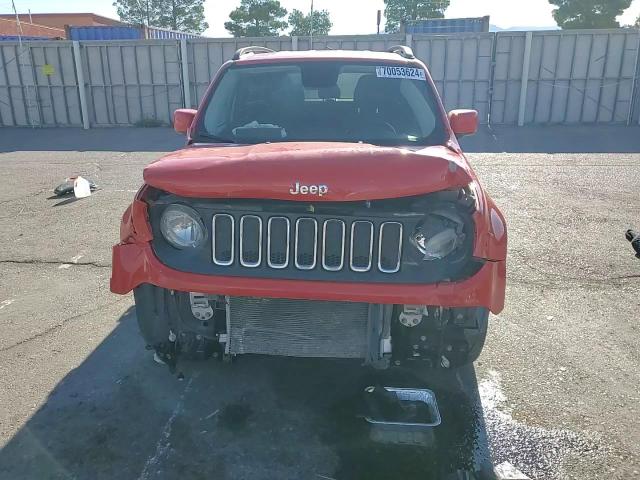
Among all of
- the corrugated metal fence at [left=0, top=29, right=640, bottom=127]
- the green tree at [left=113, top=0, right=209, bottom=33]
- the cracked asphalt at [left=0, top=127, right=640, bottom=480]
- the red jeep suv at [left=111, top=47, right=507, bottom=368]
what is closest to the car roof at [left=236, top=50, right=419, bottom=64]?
the red jeep suv at [left=111, top=47, right=507, bottom=368]

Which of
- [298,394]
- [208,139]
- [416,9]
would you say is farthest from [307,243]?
[416,9]

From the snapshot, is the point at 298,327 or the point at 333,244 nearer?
the point at 333,244

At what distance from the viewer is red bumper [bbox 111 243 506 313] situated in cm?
261

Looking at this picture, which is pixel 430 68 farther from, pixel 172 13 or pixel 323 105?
pixel 172 13

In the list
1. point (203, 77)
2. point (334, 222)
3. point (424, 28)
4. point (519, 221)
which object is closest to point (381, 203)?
point (334, 222)

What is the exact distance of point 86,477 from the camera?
2.66m

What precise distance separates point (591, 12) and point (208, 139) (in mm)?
35526

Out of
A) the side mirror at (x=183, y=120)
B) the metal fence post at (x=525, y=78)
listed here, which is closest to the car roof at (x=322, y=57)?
the side mirror at (x=183, y=120)

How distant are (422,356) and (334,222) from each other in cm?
90

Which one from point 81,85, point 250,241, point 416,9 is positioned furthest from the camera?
point 416,9

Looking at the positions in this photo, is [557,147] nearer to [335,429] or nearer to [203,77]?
[203,77]

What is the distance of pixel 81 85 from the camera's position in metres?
17.1

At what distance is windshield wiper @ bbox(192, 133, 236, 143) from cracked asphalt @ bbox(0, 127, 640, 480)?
59.4 inches

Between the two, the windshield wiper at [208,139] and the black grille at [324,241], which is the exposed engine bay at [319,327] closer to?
the black grille at [324,241]
